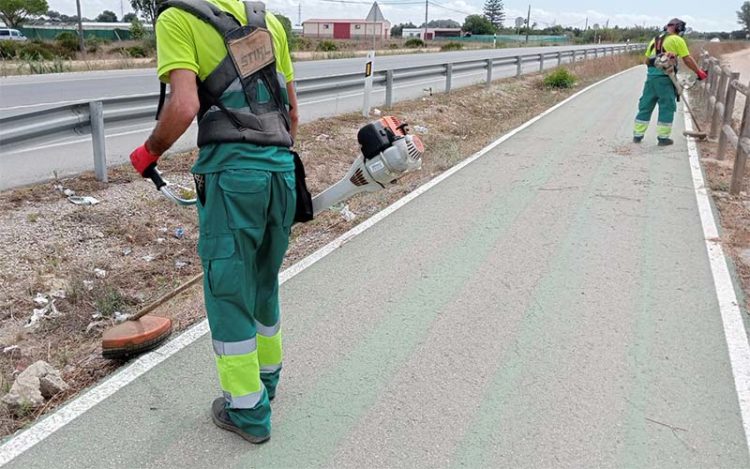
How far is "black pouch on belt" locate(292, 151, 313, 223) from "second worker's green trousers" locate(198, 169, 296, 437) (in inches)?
3.7

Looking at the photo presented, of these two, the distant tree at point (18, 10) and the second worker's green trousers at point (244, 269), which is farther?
the distant tree at point (18, 10)

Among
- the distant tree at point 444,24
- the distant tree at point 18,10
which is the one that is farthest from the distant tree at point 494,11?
the distant tree at point 18,10

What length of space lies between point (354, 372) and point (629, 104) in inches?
617

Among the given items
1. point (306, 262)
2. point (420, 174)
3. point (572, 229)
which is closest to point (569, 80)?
point (420, 174)

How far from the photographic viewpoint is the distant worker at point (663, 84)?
35.3 feet

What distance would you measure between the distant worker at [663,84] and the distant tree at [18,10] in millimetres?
62298

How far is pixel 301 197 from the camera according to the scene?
321 cm

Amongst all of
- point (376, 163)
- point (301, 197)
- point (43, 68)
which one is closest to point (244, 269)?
point (301, 197)

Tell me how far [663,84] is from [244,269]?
9.95m

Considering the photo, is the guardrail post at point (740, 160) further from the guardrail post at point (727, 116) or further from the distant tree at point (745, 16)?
the distant tree at point (745, 16)

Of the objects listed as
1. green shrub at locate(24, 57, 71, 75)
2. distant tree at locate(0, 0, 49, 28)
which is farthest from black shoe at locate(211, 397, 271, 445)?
distant tree at locate(0, 0, 49, 28)

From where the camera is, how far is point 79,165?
7.75 metres

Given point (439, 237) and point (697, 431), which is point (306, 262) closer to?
point (439, 237)

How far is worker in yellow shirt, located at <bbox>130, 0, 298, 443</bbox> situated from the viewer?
2.68m
